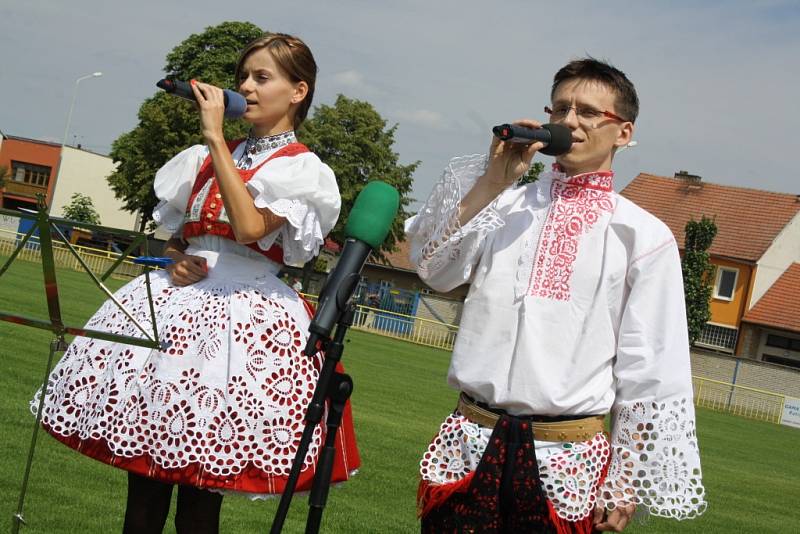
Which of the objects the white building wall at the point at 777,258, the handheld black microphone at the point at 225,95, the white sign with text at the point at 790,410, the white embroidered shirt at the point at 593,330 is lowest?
the white sign with text at the point at 790,410

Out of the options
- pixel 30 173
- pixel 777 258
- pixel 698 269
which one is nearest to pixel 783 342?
pixel 777 258

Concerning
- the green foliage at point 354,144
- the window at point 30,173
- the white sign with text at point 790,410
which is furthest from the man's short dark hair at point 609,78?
the window at point 30,173

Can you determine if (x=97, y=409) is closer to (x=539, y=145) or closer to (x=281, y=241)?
(x=281, y=241)

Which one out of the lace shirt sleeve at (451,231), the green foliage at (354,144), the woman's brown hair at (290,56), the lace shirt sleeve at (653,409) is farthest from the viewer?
the green foliage at (354,144)

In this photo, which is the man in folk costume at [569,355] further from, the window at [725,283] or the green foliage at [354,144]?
the window at [725,283]

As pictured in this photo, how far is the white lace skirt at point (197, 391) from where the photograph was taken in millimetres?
3516

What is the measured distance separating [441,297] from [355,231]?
4335 centimetres

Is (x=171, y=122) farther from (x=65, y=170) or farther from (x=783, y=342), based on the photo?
(x=65, y=170)

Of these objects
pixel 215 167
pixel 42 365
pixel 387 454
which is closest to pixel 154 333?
pixel 215 167

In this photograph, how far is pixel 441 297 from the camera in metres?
46.2

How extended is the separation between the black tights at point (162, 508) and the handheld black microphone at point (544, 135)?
5.73 feet

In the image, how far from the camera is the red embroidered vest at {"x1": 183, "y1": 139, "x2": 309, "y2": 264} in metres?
3.84

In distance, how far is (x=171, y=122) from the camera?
1618 inches

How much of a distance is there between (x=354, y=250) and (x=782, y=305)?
157 feet
